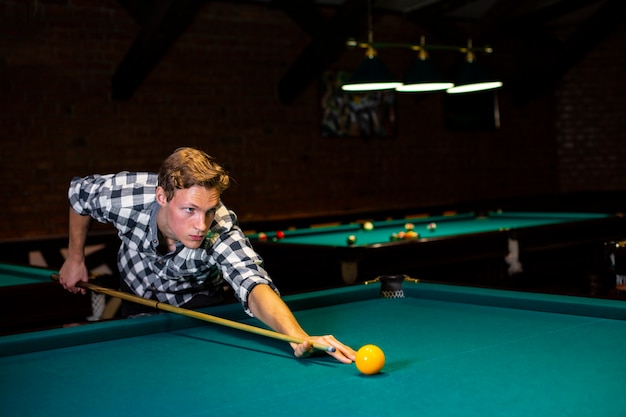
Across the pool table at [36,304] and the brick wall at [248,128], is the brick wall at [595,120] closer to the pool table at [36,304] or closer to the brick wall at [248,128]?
the brick wall at [248,128]

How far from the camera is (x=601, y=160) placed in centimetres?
885

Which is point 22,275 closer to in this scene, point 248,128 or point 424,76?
point 424,76

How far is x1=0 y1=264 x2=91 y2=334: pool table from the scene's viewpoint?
2883 mm

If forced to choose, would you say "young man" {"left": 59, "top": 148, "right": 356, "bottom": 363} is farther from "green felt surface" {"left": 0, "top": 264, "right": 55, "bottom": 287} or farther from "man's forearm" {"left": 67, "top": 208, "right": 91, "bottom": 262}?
"green felt surface" {"left": 0, "top": 264, "right": 55, "bottom": 287}

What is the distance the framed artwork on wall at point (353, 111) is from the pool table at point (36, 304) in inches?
180

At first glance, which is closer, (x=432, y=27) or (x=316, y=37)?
(x=316, y=37)

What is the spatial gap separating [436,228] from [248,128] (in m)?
2.43

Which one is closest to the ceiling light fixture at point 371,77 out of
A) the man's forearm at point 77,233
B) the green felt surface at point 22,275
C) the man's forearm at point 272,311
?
the green felt surface at point 22,275

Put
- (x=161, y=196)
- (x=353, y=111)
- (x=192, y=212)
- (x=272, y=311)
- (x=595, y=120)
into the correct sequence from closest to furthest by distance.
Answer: (x=272, y=311) → (x=192, y=212) → (x=161, y=196) → (x=353, y=111) → (x=595, y=120)

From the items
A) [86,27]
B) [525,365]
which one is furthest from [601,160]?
[525,365]

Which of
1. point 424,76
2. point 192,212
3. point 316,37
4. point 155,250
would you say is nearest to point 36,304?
point 155,250

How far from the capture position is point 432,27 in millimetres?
7961

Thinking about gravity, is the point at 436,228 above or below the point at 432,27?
below

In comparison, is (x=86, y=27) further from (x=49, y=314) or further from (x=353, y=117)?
(x=49, y=314)
